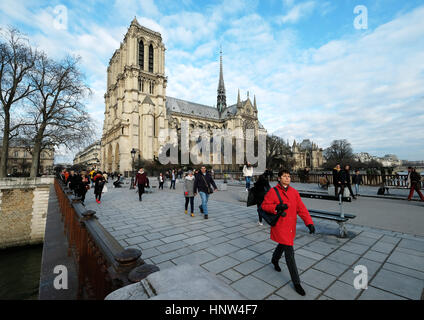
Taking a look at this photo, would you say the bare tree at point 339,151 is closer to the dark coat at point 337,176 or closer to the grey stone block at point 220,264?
the dark coat at point 337,176

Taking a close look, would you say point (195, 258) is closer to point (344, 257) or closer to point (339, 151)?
point (344, 257)

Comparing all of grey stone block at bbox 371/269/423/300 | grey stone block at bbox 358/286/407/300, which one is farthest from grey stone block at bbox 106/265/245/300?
grey stone block at bbox 371/269/423/300

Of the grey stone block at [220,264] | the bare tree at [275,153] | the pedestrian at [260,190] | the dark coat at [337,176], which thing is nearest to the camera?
the grey stone block at [220,264]

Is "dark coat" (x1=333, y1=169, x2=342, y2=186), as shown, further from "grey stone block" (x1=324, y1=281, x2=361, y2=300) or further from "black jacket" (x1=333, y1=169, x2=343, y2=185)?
"grey stone block" (x1=324, y1=281, x2=361, y2=300)

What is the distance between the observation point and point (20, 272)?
11125mm

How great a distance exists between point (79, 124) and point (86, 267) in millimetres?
21031

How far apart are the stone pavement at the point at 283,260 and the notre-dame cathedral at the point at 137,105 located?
37403 millimetres

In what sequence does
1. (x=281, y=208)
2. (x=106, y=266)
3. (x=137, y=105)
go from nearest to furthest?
(x=106, y=266), (x=281, y=208), (x=137, y=105)

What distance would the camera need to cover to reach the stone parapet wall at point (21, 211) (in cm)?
1374

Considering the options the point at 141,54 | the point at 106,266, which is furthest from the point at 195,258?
the point at 141,54

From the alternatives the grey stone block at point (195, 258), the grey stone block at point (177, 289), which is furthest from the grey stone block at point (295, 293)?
the grey stone block at point (177, 289)

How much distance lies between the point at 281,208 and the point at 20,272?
16161 millimetres

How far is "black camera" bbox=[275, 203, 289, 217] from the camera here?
7.97 ft
